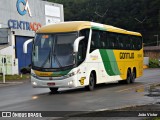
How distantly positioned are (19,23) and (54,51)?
124ft

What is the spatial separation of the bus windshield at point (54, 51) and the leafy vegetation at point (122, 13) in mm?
95677

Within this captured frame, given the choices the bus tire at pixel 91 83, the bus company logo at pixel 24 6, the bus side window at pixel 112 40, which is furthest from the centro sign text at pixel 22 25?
the bus tire at pixel 91 83

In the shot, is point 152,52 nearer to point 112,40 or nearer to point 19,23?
point 19,23

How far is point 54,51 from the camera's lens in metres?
19.8

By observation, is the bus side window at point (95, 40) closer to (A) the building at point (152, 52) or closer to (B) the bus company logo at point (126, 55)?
(B) the bus company logo at point (126, 55)

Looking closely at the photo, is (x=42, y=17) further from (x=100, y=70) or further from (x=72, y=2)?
(x=72, y=2)

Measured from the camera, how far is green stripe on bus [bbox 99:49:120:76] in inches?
914

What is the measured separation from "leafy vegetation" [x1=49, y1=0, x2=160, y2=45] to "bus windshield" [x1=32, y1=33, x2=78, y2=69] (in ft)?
314

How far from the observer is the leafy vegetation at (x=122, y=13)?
383ft

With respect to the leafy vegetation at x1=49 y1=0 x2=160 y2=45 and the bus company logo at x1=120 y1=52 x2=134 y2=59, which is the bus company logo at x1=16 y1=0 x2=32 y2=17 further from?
the leafy vegetation at x1=49 y1=0 x2=160 y2=45

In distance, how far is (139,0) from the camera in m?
121

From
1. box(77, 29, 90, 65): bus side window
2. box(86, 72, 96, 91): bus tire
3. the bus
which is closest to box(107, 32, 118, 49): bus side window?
the bus

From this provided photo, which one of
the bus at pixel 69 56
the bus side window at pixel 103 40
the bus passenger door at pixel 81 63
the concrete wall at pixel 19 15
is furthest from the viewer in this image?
the concrete wall at pixel 19 15

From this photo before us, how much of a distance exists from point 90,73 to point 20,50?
32.2 meters
